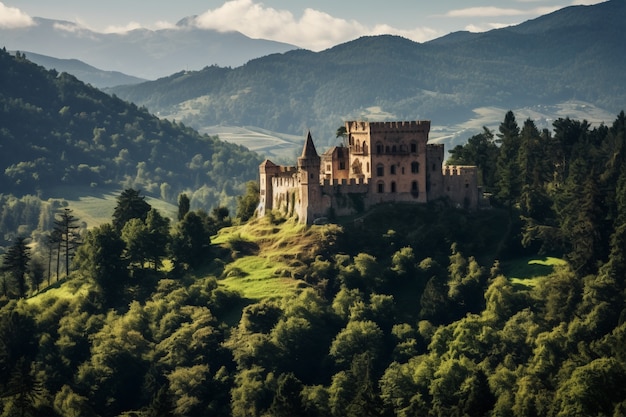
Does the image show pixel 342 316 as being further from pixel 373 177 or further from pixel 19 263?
pixel 19 263

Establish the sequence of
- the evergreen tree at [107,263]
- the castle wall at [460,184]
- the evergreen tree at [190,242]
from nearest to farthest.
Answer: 1. the evergreen tree at [107,263]
2. the evergreen tree at [190,242]
3. the castle wall at [460,184]

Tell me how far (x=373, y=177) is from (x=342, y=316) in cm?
1847

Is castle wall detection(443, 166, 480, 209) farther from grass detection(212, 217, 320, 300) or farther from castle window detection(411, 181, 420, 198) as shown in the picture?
grass detection(212, 217, 320, 300)

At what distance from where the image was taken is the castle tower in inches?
5349

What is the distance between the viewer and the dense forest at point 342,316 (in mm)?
114500

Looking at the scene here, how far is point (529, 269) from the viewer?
135 metres

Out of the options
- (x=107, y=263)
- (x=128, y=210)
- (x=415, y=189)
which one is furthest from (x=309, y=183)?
(x=128, y=210)

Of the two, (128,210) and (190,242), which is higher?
(128,210)

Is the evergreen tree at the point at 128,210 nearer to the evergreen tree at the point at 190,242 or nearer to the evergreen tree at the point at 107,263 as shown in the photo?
the evergreen tree at the point at 107,263

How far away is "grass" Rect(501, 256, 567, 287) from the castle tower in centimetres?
2054

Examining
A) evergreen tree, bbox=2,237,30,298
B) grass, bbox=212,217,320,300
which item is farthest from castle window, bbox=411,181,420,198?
evergreen tree, bbox=2,237,30,298

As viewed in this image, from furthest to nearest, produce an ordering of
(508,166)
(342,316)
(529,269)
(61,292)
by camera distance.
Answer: (508,166)
(61,292)
(529,269)
(342,316)

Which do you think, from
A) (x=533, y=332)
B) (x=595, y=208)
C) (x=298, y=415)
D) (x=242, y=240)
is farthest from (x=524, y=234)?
(x=298, y=415)

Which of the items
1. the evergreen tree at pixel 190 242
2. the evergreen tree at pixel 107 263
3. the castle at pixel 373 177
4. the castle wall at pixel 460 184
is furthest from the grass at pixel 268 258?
the castle wall at pixel 460 184
